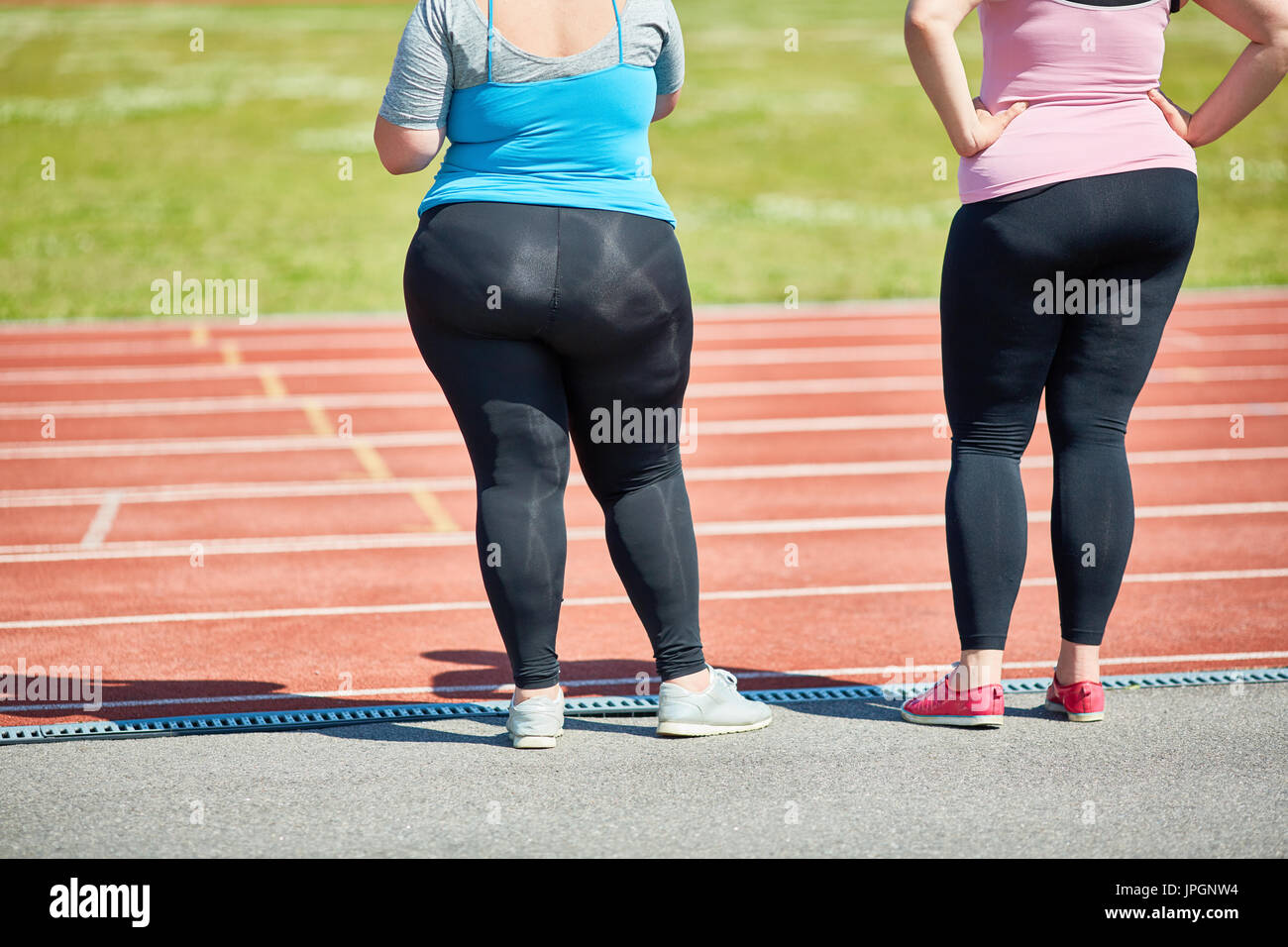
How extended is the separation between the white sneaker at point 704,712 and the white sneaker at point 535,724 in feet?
0.96

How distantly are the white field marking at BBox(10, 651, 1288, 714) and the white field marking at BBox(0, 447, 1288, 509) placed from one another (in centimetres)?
322

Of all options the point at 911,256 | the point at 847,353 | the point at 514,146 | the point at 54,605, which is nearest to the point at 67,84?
the point at 911,256

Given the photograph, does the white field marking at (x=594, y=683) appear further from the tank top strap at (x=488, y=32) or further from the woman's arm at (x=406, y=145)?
the tank top strap at (x=488, y=32)

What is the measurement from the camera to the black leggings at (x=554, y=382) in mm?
3568

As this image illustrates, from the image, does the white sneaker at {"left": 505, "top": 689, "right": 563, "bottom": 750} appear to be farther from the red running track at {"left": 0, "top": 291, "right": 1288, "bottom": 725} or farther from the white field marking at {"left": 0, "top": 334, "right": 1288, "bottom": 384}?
the white field marking at {"left": 0, "top": 334, "right": 1288, "bottom": 384}

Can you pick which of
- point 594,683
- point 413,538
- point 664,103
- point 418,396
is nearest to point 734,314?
point 418,396

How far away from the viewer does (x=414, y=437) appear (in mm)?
9672

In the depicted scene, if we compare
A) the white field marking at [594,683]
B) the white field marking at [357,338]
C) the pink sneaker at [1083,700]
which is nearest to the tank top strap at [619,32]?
the white field marking at [594,683]

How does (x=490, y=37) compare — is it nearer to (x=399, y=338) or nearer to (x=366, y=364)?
(x=366, y=364)

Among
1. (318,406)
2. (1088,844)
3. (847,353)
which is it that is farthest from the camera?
(847,353)

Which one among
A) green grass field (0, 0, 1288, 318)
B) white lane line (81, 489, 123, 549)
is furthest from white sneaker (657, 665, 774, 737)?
green grass field (0, 0, 1288, 318)

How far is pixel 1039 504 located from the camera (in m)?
7.56
